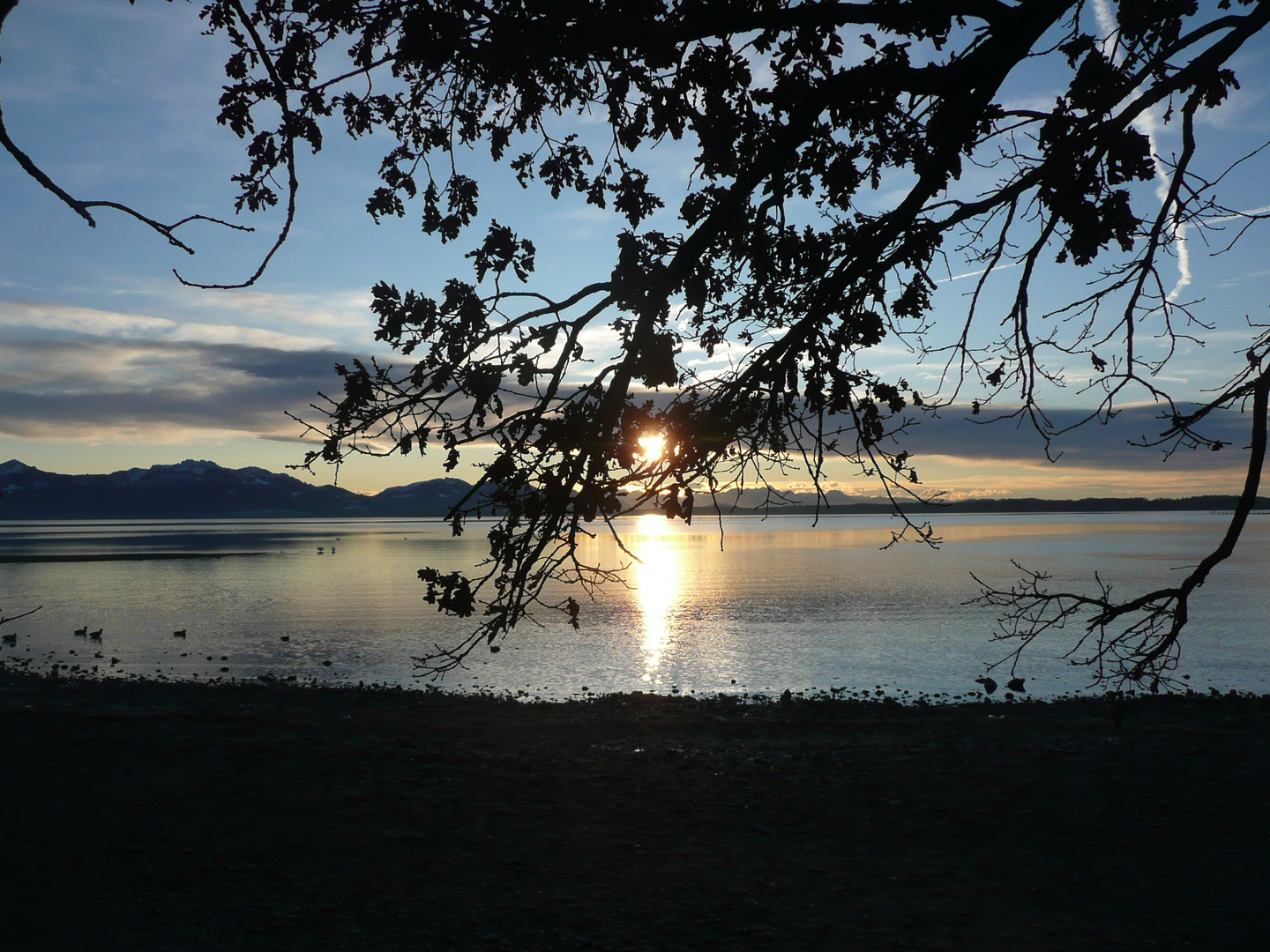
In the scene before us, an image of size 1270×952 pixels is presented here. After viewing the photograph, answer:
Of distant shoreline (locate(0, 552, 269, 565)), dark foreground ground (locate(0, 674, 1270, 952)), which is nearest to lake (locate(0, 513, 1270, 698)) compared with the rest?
dark foreground ground (locate(0, 674, 1270, 952))

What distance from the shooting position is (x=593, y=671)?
98.4 ft

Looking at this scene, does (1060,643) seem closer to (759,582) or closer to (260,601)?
(759,582)

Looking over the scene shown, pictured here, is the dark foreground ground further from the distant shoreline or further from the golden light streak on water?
the distant shoreline

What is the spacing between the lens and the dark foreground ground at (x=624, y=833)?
8.54m

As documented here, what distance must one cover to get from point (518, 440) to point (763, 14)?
3689 mm

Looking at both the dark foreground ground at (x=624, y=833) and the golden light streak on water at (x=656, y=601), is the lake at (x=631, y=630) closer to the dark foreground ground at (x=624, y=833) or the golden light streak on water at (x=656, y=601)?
the golden light streak on water at (x=656, y=601)

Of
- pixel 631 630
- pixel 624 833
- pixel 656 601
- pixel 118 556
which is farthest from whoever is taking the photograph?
pixel 118 556

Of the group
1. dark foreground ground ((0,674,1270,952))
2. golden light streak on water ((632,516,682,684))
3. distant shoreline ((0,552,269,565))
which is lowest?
golden light streak on water ((632,516,682,684))

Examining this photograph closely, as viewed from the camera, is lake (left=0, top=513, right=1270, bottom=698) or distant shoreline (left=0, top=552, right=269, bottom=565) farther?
distant shoreline (left=0, top=552, right=269, bottom=565)

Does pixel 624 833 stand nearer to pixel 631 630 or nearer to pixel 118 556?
pixel 631 630

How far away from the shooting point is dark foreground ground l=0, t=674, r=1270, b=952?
8.54m

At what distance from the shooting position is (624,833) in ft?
37.5

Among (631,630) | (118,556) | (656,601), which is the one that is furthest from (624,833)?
(118,556)

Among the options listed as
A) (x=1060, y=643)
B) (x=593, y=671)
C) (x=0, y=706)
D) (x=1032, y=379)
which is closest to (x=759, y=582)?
(x=1060, y=643)
